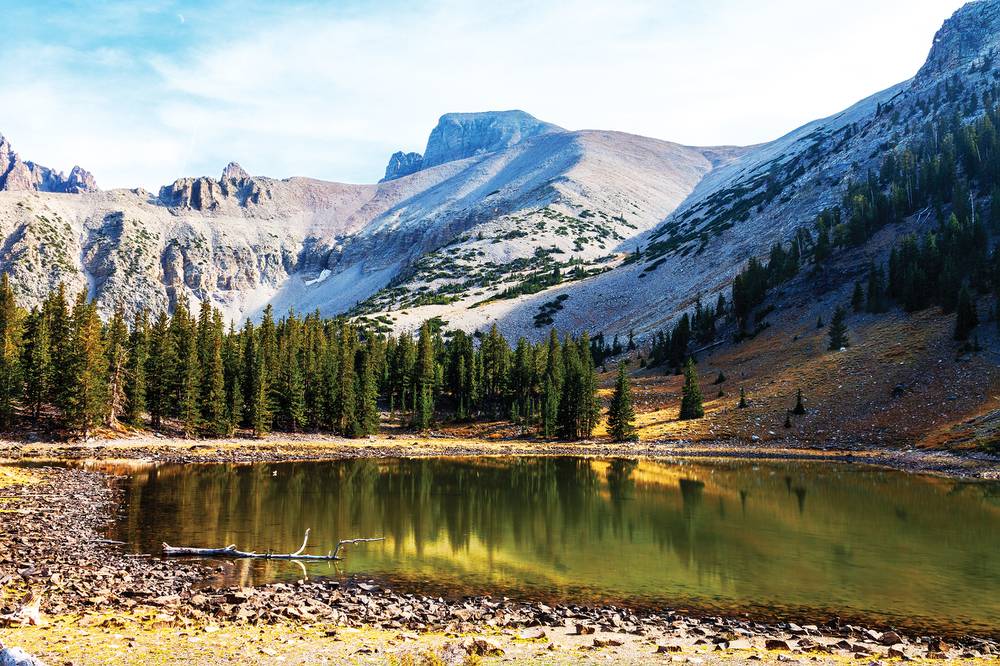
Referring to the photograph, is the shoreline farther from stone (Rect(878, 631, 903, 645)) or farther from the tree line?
stone (Rect(878, 631, 903, 645))

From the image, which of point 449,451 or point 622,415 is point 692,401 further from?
point 449,451

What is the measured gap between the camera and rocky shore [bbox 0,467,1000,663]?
50.4 ft

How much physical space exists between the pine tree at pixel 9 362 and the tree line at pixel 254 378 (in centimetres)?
13

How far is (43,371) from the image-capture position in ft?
210

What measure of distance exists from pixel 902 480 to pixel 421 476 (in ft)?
128

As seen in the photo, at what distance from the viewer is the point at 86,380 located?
61.7 m

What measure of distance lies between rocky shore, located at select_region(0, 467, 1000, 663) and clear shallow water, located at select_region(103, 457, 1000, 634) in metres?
1.88

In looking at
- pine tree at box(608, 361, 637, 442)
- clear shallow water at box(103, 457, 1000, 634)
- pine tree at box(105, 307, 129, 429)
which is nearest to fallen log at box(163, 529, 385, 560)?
clear shallow water at box(103, 457, 1000, 634)

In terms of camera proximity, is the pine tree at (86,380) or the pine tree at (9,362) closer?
the pine tree at (9,362)

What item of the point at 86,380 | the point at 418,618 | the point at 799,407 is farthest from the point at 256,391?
the point at 418,618

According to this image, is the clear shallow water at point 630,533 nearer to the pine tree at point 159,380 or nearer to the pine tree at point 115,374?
the pine tree at point 115,374

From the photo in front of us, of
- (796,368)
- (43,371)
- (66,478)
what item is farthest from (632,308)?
(66,478)

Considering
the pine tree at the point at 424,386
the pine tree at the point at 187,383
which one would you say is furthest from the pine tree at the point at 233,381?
the pine tree at the point at 424,386

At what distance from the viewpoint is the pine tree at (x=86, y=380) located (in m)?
62.0
